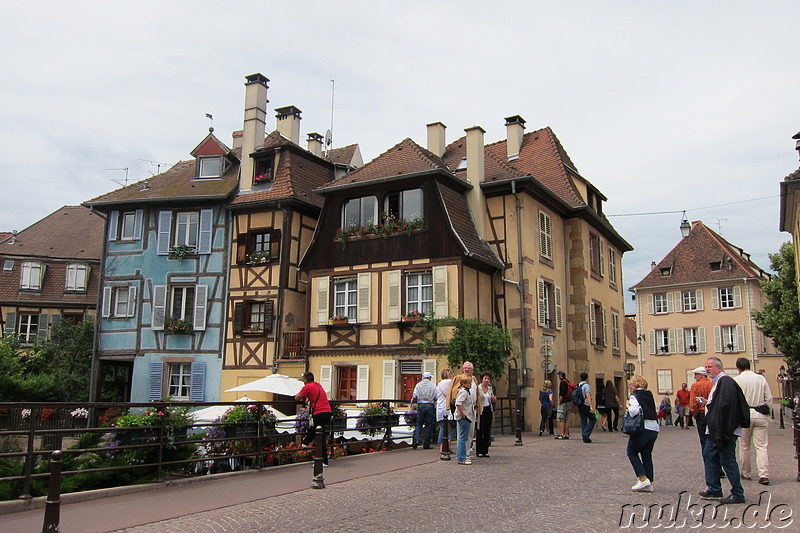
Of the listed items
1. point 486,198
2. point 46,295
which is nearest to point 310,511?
point 486,198

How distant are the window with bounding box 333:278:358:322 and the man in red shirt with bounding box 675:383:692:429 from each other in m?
11.6

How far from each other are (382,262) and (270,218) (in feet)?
18.2

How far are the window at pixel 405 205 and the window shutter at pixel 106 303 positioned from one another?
39.4 ft

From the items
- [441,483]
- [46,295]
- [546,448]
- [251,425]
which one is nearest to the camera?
[441,483]

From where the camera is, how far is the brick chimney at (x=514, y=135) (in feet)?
96.3

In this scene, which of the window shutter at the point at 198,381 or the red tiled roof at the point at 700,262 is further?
the red tiled roof at the point at 700,262

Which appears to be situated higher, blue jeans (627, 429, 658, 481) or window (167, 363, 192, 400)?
window (167, 363, 192, 400)

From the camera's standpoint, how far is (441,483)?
1080 centimetres

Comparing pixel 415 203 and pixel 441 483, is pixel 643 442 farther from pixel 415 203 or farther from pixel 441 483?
pixel 415 203

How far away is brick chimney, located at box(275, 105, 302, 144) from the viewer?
31.2 m

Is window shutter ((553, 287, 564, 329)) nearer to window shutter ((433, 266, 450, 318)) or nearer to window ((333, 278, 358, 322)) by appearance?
window shutter ((433, 266, 450, 318))

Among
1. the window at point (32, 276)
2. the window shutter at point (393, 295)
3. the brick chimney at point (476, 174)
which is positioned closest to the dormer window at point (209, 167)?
the window shutter at point (393, 295)

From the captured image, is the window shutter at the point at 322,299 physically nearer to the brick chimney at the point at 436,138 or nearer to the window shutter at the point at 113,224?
the brick chimney at the point at 436,138

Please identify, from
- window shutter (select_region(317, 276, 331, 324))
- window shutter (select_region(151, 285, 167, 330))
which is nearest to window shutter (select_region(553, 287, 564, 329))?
window shutter (select_region(317, 276, 331, 324))
